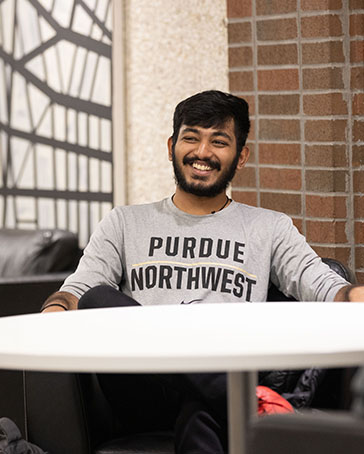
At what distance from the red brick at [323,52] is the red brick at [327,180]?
38 cm

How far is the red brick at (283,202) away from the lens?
311 centimetres

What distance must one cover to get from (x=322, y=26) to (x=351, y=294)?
1.17 metres

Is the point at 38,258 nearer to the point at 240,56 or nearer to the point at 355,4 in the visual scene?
the point at 240,56

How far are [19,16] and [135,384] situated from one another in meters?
3.08

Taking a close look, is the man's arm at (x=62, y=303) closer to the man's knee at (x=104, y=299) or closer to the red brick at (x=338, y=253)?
the man's knee at (x=104, y=299)

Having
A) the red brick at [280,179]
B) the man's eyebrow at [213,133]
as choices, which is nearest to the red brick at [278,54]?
the red brick at [280,179]

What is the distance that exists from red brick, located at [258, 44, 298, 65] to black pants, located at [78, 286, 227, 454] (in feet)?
4.51

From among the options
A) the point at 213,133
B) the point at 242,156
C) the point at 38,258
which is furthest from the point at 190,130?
the point at 38,258

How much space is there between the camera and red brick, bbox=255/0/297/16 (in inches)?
121

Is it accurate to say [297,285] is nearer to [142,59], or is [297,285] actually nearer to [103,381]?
[103,381]

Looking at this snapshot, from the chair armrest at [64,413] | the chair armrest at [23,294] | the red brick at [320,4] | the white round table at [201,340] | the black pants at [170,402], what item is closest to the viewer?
the white round table at [201,340]

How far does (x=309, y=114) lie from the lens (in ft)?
10.1

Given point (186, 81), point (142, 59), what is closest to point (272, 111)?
point (186, 81)

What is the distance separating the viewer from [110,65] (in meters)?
4.49
